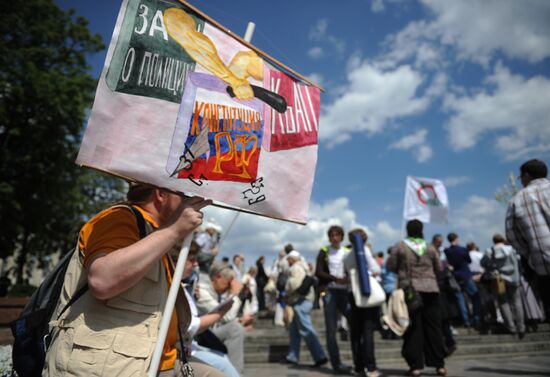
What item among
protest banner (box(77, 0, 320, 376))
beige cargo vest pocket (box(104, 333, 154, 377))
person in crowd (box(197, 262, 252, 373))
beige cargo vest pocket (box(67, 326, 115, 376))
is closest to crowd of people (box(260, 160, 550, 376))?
person in crowd (box(197, 262, 252, 373))

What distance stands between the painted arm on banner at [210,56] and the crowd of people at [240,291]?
71 centimetres

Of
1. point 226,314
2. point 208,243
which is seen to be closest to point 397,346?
point 208,243

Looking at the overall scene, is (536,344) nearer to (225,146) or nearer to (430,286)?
(430,286)

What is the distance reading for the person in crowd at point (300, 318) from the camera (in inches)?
270

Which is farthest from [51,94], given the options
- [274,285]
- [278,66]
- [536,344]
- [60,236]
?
[536,344]

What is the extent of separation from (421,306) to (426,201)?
571 cm

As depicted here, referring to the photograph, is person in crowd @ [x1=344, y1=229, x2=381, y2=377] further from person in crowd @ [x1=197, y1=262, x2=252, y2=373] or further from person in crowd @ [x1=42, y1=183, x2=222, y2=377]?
person in crowd @ [x1=42, y1=183, x2=222, y2=377]

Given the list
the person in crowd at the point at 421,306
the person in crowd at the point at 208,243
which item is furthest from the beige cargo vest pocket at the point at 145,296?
the person in crowd at the point at 208,243

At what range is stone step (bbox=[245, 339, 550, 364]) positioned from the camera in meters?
7.77

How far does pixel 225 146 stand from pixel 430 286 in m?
4.42

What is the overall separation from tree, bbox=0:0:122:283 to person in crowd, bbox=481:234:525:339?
14326 millimetres

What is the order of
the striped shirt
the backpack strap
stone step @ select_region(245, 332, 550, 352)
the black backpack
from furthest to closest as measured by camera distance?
1. stone step @ select_region(245, 332, 550, 352)
2. the striped shirt
3. the black backpack
4. the backpack strap

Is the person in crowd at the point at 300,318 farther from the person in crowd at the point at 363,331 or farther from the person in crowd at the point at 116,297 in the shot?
the person in crowd at the point at 116,297

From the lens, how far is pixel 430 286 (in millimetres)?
5613
